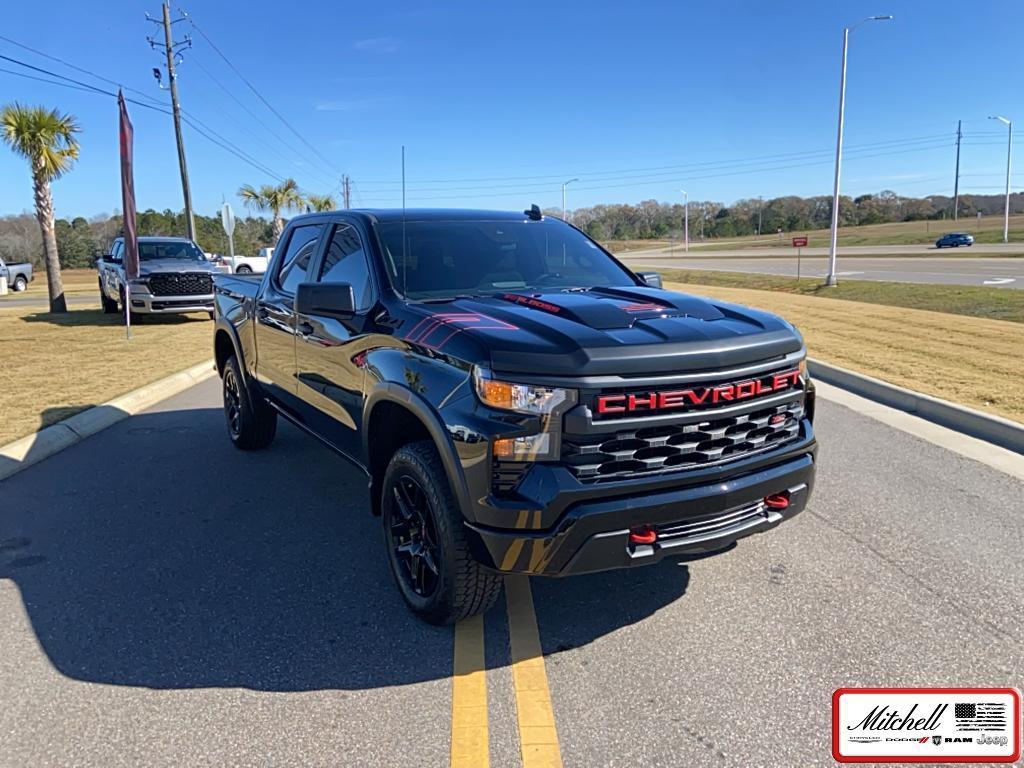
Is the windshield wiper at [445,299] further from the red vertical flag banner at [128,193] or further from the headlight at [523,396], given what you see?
the red vertical flag banner at [128,193]

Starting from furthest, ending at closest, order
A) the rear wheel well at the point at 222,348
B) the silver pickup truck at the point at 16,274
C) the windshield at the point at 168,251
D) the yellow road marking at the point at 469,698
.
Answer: the silver pickup truck at the point at 16,274
the windshield at the point at 168,251
the rear wheel well at the point at 222,348
the yellow road marking at the point at 469,698

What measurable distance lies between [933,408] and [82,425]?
8.22 m

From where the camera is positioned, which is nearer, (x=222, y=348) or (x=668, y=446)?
(x=668, y=446)

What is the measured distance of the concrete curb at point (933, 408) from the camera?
255 inches

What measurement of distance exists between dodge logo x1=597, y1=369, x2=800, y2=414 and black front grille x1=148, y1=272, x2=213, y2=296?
49.6 feet

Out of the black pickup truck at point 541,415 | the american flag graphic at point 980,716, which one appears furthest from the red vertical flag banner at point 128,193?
the american flag graphic at point 980,716

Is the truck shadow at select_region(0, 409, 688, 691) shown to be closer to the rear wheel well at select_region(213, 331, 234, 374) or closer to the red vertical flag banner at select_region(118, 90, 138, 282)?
the rear wheel well at select_region(213, 331, 234, 374)

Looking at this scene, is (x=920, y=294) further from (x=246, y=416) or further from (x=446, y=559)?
(x=446, y=559)

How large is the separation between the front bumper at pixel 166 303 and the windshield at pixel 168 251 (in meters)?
1.89

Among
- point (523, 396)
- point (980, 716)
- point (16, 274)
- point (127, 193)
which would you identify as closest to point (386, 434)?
point (523, 396)

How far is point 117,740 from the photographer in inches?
106

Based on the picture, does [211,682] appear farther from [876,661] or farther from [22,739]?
[876,661]

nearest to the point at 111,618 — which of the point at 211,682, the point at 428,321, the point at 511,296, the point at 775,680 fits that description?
the point at 211,682

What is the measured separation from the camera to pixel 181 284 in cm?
1628
